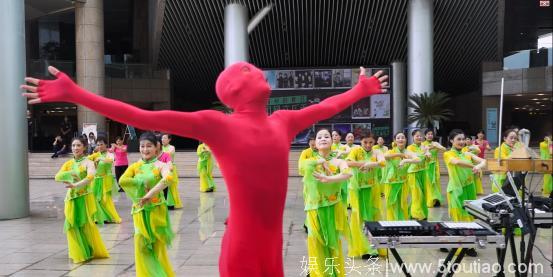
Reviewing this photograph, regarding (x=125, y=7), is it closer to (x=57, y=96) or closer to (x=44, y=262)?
(x=44, y=262)

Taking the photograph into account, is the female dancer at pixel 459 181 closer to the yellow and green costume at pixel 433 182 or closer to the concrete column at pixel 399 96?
the yellow and green costume at pixel 433 182

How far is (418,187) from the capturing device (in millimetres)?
9531

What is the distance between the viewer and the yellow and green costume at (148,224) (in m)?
5.18

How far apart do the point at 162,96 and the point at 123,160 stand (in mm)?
15877

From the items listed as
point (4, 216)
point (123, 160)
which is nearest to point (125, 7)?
point (123, 160)

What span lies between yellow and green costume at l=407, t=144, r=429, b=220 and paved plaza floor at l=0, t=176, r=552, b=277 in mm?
541

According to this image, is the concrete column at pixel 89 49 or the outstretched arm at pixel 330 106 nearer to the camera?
the outstretched arm at pixel 330 106

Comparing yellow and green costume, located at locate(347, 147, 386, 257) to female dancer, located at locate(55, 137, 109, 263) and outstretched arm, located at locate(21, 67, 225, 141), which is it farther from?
outstretched arm, located at locate(21, 67, 225, 141)

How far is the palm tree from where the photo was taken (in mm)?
20188

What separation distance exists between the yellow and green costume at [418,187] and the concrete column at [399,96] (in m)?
16.7

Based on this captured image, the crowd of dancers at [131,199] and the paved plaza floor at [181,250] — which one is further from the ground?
the crowd of dancers at [131,199]

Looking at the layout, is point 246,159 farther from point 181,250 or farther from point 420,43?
point 420,43

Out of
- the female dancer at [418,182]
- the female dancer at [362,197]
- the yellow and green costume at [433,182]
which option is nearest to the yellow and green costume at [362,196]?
the female dancer at [362,197]

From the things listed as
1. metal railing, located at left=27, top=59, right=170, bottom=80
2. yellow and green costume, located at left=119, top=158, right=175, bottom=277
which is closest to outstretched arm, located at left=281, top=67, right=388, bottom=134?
yellow and green costume, located at left=119, top=158, right=175, bottom=277
